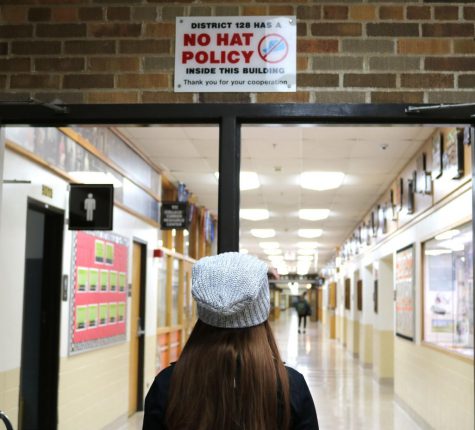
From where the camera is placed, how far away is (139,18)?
3.11 m

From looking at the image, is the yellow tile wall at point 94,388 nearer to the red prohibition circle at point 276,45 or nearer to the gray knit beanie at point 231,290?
the red prohibition circle at point 276,45

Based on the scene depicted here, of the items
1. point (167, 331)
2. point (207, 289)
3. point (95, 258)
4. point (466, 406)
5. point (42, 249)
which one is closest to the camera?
point (207, 289)

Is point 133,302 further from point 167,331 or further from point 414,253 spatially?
point 414,253

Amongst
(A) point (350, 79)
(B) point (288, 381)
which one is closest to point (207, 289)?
(B) point (288, 381)

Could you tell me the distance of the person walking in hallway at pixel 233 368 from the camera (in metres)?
1.56

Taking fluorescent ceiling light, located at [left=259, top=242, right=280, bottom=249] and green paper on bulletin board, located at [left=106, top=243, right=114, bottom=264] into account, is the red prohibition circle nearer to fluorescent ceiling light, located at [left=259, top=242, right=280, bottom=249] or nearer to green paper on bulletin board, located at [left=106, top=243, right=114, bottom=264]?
green paper on bulletin board, located at [left=106, top=243, right=114, bottom=264]

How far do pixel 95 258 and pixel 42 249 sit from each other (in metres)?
0.93

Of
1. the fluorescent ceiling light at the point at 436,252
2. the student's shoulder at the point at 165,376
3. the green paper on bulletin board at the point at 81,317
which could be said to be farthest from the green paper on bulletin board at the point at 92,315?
the student's shoulder at the point at 165,376

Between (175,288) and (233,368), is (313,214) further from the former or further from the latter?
(233,368)

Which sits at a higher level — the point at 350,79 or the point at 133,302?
the point at 350,79

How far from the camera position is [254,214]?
14.5 m

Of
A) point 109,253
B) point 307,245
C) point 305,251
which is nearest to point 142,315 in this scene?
point 109,253

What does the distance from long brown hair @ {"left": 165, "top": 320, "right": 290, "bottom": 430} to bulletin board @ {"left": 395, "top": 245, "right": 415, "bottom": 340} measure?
292 inches

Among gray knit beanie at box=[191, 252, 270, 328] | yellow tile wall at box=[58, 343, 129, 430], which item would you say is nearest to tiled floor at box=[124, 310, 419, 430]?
yellow tile wall at box=[58, 343, 129, 430]
